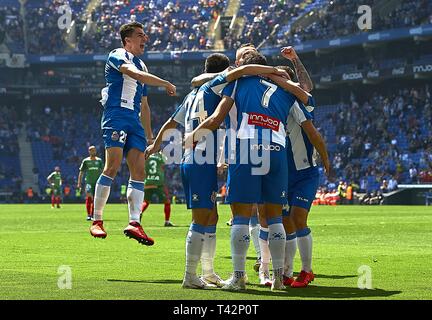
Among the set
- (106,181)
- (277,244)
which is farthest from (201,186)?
(106,181)

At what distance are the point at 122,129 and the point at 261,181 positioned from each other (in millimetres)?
3297

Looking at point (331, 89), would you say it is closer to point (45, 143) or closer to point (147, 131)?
point (45, 143)

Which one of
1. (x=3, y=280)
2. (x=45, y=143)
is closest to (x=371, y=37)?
(x=45, y=143)

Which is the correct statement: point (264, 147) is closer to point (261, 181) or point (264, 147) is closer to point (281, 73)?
point (261, 181)

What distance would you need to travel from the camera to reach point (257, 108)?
10.0 metres

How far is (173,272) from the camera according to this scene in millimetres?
12234

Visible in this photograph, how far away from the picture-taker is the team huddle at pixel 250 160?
10.0m

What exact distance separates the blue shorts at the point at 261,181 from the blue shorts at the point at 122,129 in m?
3.09

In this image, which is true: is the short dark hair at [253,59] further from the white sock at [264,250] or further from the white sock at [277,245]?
the white sock at [264,250]

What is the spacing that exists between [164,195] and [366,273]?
49.0 ft

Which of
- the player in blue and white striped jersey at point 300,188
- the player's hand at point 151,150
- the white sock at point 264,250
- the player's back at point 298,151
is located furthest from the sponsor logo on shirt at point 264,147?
the player's hand at point 151,150

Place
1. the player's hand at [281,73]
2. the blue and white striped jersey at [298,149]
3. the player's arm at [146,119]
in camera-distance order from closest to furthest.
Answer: the player's hand at [281,73], the blue and white striped jersey at [298,149], the player's arm at [146,119]

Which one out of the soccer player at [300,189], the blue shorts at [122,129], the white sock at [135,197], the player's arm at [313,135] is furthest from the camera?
the blue shorts at [122,129]
